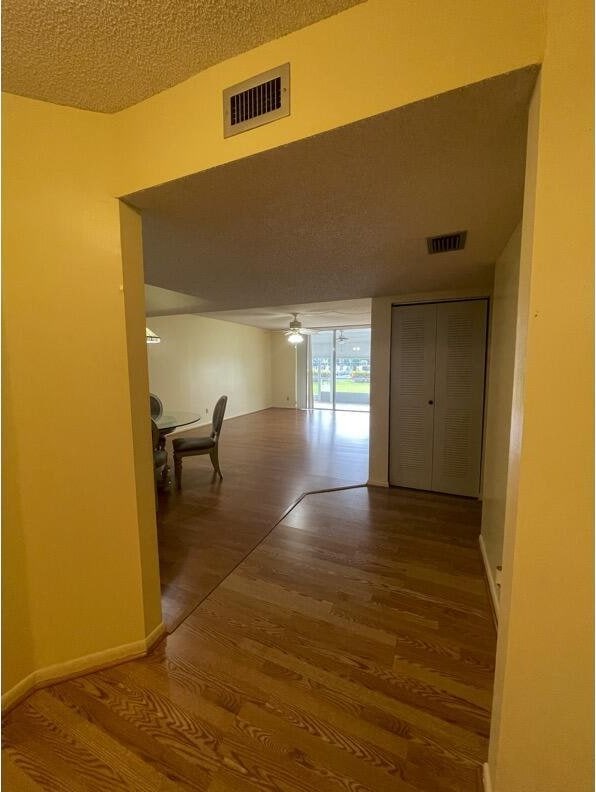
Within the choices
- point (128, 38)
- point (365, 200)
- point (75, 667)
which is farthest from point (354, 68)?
point (75, 667)

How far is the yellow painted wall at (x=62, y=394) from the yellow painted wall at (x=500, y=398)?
184 cm

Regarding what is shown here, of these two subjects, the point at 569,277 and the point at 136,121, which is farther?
the point at 136,121

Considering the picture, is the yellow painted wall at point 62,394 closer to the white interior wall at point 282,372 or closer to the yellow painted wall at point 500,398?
the yellow painted wall at point 500,398

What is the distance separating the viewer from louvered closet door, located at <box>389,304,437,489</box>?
3.26 m

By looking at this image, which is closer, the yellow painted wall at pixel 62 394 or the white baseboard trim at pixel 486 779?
the white baseboard trim at pixel 486 779

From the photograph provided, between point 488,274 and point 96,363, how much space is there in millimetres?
2842

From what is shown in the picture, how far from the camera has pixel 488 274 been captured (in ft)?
8.27

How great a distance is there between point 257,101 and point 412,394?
9.55ft

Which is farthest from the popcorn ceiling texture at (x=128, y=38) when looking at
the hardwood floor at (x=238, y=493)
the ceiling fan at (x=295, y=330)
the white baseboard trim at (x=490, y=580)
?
the ceiling fan at (x=295, y=330)

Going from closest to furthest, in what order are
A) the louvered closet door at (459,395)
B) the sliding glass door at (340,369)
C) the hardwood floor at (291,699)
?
1. the hardwood floor at (291,699)
2. the louvered closet door at (459,395)
3. the sliding glass door at (340,369)

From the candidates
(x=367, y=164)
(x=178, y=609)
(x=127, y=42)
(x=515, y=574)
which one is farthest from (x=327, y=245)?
(x=178, y=609)

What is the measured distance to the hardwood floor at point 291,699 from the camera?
106 centimetres

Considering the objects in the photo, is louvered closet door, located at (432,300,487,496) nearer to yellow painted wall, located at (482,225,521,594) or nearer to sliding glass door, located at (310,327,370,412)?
yellow painted wall, located at (482,225,521,594)

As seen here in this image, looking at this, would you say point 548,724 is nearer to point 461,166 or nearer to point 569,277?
point 569,277
